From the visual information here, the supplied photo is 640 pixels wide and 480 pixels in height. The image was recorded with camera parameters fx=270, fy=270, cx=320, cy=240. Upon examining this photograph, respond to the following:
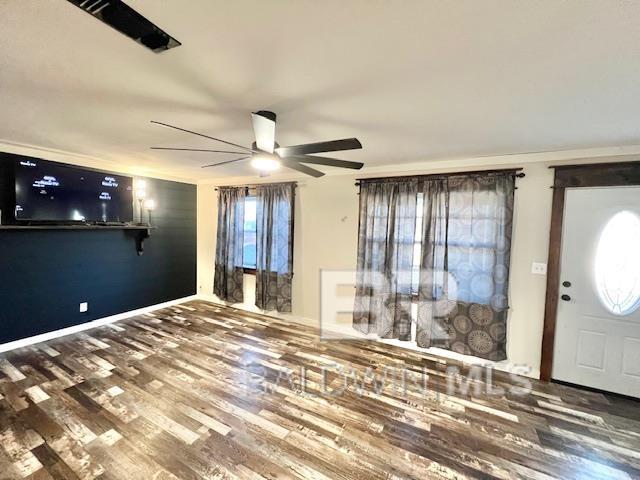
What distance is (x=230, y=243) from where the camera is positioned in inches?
190

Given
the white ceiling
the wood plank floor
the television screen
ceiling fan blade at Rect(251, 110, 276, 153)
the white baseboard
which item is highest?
the white ceiling

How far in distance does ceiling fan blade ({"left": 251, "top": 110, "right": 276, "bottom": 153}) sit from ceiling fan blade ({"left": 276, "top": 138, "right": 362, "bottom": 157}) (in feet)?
0.29

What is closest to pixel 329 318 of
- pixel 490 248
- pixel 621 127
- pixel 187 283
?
pixel 490 248

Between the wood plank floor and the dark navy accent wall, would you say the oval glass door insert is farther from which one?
the dark navy accent wall

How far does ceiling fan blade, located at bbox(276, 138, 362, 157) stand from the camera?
1650mm

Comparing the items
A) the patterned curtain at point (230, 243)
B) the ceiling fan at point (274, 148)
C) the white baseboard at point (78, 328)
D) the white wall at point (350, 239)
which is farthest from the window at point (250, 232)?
the ceiling fan at point (274, 148)

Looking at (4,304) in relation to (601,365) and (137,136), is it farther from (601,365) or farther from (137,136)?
(601,365)

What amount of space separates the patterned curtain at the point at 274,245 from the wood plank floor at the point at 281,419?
1.20 metres

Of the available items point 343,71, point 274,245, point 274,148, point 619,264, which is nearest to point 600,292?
point 619,264

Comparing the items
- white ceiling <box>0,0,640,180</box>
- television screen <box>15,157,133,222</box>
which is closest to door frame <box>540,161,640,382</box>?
white ceiling <box>0,0,640,180</box>

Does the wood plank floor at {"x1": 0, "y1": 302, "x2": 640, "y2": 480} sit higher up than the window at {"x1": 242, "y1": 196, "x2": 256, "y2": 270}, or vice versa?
the window at {"x1": 242, "y1": 196, "x2": 256, "y2": 270}

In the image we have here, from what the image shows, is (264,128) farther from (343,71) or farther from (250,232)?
(250,232)

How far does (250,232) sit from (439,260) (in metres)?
3.06

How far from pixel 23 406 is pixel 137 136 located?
8.22 ft
